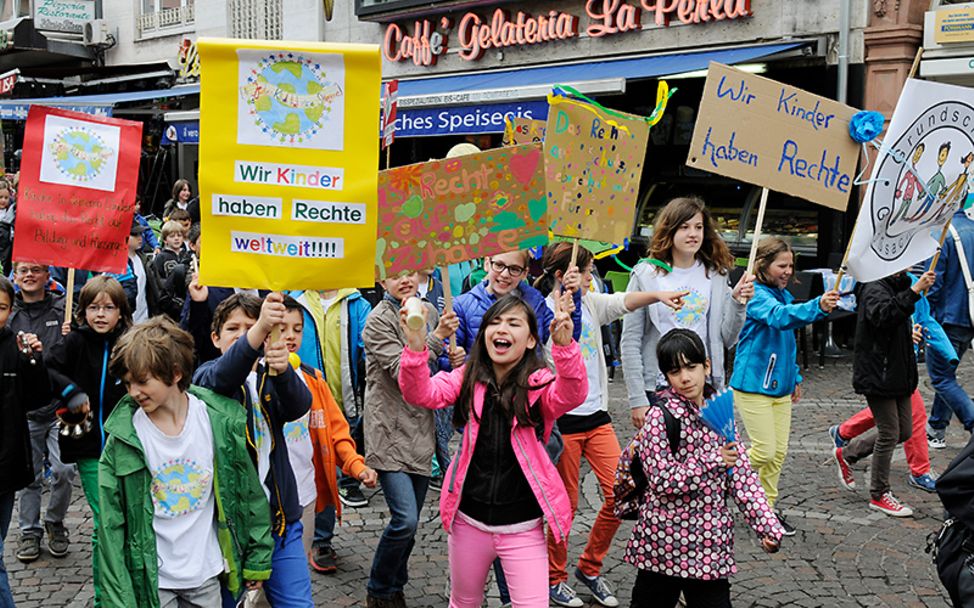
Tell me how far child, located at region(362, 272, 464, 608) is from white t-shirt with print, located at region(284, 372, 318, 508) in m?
0.44

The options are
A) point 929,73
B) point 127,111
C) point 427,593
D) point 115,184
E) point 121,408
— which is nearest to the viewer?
point 121,408

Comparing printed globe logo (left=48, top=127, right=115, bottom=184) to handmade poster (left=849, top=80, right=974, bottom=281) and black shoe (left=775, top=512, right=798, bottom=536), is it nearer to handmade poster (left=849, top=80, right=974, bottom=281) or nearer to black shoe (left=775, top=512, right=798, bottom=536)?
handmade poster (left=849, top=80, right=974, bottom=281)

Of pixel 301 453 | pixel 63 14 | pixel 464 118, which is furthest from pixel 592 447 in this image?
pixel 63 14

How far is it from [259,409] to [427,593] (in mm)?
1879

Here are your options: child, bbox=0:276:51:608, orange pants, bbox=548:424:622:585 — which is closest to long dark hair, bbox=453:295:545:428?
orange pants, bbox=548:424:622:585

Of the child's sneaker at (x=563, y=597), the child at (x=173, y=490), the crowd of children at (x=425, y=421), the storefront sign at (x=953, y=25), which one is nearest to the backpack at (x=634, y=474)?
the crowd of children at (x=425, y=421)

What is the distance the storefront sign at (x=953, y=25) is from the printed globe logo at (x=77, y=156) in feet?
32.0

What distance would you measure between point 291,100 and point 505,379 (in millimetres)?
1347

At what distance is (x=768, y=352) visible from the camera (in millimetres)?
5891

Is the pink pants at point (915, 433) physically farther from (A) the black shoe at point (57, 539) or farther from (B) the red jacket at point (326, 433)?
(A) the black shoe at point (57, 539)

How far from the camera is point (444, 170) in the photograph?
4402 mm

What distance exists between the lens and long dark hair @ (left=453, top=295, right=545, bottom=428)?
159 inches

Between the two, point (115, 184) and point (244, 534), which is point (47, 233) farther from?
point (244, 534)

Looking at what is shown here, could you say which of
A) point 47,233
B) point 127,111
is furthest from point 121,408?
point 127,111
